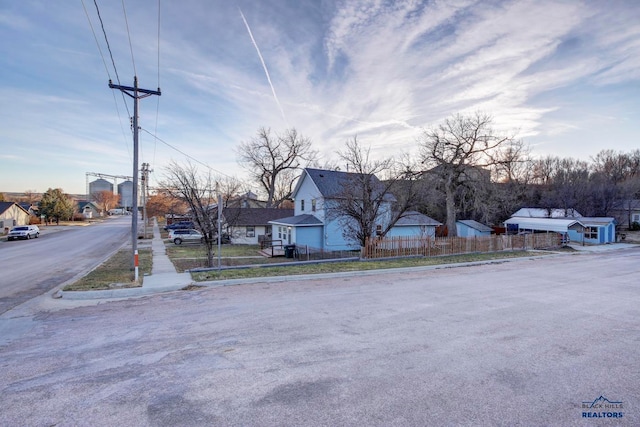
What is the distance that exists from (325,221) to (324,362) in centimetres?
2016

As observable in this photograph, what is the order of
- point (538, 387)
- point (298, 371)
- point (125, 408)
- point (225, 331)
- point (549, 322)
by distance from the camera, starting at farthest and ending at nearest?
point (549, 322)
point (225, 331)
point (298, 371)
point (538, 387)
point (125, 408)

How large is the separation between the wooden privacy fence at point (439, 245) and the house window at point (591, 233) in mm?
9247

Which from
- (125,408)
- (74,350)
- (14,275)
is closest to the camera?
(125,408)

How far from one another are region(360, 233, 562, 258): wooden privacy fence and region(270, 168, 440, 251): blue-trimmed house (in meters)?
4.07

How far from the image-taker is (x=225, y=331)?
618 centimetres

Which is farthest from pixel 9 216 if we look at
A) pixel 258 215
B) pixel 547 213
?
pixel 547 213

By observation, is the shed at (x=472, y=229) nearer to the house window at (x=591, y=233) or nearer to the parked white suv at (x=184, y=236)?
the house window at (x=591, y=233)

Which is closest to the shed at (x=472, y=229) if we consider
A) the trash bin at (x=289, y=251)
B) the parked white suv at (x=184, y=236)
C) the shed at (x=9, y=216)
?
the trash bin at (x=289, y=251)

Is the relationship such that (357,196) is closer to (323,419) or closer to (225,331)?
(225,331)

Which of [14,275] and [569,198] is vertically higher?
[569,198]

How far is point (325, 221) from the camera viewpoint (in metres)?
24.9

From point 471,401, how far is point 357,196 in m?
15.7

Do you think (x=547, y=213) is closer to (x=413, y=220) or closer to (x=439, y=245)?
(x=413, y=220)

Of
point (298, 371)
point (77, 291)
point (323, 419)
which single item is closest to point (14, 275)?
point (77, 291)
